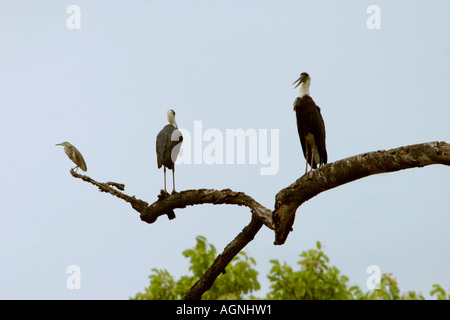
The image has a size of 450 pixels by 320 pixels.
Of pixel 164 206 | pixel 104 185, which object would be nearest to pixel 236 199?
pixel 164 206

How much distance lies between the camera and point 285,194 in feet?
19.9

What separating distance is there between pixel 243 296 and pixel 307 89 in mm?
9586

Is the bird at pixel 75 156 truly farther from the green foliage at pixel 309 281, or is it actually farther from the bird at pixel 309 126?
the green foliage at pixel 309 281

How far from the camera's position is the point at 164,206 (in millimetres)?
7648

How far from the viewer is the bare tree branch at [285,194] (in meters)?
4.98

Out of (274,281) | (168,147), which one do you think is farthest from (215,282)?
(168,147)

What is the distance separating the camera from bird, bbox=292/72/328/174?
8.66 metres

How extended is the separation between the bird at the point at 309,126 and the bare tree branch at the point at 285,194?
193cm

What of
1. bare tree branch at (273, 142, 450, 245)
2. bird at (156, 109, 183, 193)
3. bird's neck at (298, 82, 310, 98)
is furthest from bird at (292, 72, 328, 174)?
bare tree branch at (273, 142, 450, 245)

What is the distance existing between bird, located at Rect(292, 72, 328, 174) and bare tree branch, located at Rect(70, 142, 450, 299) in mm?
1933

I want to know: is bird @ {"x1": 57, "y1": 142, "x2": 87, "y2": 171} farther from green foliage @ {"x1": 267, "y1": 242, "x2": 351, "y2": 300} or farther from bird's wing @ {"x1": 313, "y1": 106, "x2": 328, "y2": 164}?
green foliage @ {"x1": 267, "y1": 242, "x2": 351, "y2": 300}

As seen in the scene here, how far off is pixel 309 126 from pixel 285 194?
2.78 metres

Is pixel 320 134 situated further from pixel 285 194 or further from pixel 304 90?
pixel 285 194

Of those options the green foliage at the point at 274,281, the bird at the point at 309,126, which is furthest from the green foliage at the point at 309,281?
the bird at the point at 309,126
